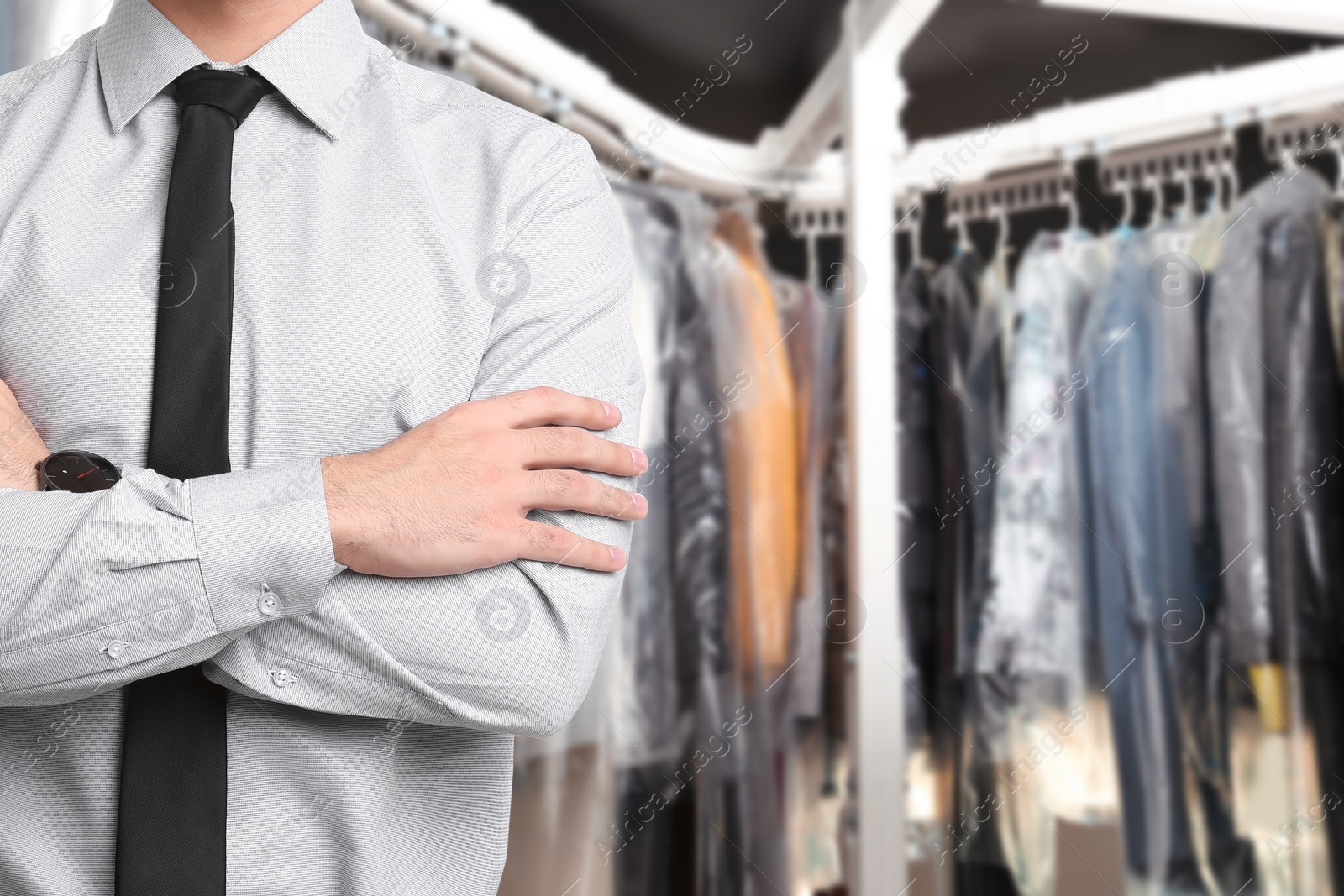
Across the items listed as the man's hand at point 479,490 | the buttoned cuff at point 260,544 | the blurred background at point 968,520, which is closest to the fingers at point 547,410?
the man's hand at point 479,490

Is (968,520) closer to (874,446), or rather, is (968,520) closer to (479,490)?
(874,446)

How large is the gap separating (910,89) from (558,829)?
1.96 m

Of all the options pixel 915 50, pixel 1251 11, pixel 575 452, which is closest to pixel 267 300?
pixel 575 452

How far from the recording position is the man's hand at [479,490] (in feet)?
1.85

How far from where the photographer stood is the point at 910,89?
8.58ft

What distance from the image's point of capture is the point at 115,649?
515mm

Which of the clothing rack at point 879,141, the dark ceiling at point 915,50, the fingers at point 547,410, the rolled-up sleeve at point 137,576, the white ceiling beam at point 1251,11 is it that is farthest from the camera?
the dark ceiling at point 915,50

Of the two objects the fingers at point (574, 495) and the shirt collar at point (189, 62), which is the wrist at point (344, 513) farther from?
the shirt collar at point (189, 62)

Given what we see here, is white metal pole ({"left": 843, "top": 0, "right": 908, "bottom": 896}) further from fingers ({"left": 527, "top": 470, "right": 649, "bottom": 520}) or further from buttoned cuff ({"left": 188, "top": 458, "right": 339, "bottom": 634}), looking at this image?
buttoned cuff ({"left": 188, "top": 458, "right": 339, "bottom": 634})

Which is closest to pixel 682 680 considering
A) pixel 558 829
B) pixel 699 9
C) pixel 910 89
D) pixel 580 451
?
A: pixel 558 829

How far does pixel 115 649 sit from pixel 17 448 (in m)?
0.15

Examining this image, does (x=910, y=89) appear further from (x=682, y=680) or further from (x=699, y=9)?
(x=682, y=680)

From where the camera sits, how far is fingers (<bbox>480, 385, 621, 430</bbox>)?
61cm

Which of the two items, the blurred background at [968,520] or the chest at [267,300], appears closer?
the chest at [267,300]
